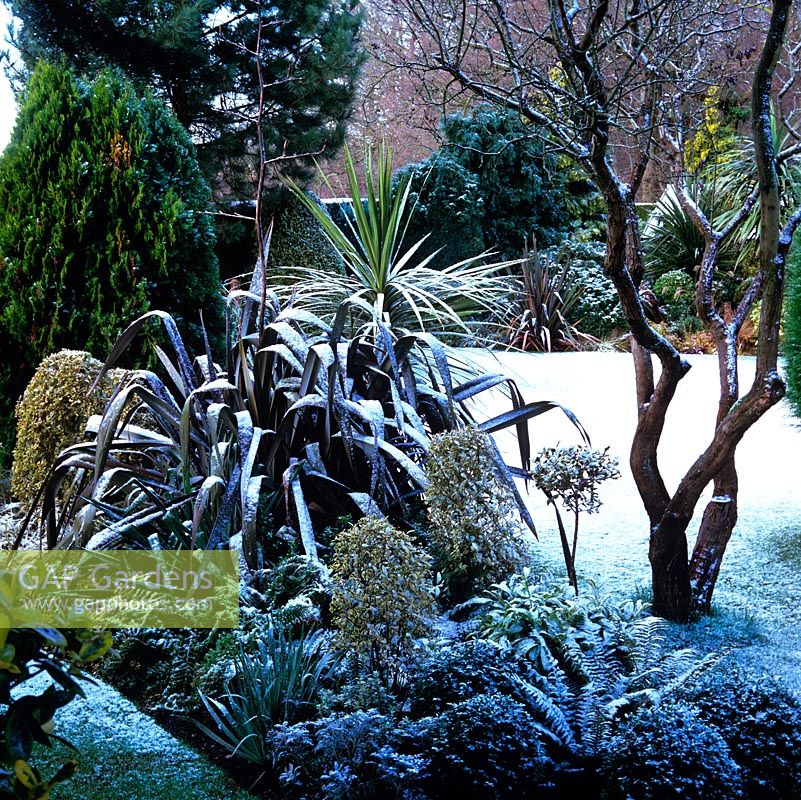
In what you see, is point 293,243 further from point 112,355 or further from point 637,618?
point 637,618

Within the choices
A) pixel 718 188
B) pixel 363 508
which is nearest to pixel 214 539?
pixel 363 508

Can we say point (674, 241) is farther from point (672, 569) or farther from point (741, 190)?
point (672, 569)

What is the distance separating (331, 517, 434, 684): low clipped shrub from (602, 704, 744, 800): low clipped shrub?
662 mm

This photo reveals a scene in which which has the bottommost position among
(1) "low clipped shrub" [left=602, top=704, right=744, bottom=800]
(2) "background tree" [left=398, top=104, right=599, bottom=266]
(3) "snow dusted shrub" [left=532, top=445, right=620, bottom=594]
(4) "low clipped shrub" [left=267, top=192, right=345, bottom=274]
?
(1) "low clipped shrub" [left=602, top=704, right=744, bottom=800]

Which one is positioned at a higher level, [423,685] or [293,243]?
[293,243]

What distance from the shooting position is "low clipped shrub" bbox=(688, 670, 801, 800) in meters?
2.02

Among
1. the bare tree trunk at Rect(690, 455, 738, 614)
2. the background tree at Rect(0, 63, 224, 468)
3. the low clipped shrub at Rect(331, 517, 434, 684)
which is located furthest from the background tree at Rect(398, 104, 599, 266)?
the low clipped shrub at Rect(331, 517, 434, 684)

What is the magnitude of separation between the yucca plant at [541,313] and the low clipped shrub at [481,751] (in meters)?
7.98

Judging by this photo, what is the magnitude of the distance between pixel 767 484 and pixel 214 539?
330 centimetres

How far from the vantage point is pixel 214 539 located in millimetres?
3078

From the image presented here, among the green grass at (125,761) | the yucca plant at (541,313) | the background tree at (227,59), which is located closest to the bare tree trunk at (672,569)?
the green grass at (125,761)

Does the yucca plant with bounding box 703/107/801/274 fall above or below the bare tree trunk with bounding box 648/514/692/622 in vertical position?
above

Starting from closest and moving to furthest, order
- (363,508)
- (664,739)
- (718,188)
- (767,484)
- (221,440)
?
(664,739) < (363,508) < (221,440) < (767,484) < (718,188)

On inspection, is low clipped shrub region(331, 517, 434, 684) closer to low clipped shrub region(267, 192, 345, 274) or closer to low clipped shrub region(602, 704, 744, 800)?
low clipped shrub region(602, 704, 744, 800)
